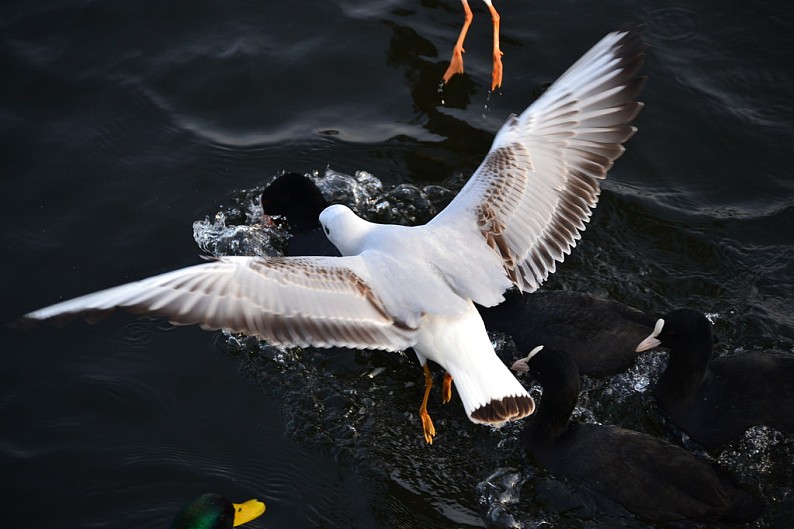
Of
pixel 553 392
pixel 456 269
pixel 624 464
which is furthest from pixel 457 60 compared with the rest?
pixel 624 464

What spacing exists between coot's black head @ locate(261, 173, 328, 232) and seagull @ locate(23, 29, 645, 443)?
740 mm

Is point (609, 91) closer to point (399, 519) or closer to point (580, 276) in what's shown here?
Result: point (580, 276)

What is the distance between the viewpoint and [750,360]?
17.7 feet

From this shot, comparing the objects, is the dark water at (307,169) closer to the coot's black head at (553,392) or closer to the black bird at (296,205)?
the coot's black head at (553,392)

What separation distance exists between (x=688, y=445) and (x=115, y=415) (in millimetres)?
3418

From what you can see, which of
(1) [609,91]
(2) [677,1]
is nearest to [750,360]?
(1) [609,91]

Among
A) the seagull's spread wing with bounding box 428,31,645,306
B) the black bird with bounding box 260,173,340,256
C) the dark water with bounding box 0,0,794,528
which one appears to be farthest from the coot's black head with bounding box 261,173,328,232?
the seagull's spread wing with bounding box 428,31,645,306

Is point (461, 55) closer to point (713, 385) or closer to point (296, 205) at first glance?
point (296, 205)

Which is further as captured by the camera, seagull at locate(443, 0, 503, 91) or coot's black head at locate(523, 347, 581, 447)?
seagull at locate(443, 0, 503, 91)

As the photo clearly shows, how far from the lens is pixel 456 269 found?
5.36 meters

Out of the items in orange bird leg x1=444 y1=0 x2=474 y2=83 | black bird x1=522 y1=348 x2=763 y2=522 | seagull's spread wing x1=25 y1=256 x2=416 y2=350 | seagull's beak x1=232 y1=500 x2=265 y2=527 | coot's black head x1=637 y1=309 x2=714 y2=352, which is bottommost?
seagull's beak x1=232 y1=500 x2=265 y2=527

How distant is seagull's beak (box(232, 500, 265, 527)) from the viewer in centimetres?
487

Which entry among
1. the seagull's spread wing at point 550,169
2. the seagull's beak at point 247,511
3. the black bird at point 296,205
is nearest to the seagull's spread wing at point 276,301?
the seagull's spread wing at point 550,169

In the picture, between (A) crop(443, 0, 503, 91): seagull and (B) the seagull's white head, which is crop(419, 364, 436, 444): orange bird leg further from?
(A) crop(443, 0, 503, 91): seagull
